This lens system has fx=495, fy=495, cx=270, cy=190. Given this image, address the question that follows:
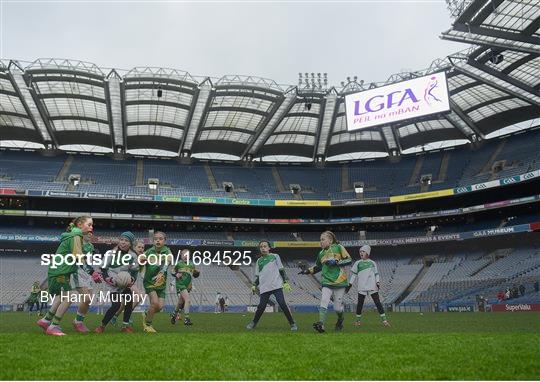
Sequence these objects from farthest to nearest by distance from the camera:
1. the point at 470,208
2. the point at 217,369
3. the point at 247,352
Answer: the point at 470,208 < the point at 247,352 < the point at 217,369

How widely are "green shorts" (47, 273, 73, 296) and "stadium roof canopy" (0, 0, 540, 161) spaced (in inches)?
1007

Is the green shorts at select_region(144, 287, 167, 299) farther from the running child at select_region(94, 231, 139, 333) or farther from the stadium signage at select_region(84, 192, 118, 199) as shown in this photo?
the stadium signage at select_region(84, 192, 118, 199)

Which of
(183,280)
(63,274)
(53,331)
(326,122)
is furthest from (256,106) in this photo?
(53,331)

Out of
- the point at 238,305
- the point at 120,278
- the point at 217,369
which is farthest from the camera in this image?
the point at 238,305

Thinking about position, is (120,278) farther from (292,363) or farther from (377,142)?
(377,142)

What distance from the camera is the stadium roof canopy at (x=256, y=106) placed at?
108ft

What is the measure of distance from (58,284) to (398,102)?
3261 cm

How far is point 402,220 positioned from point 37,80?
117 ft

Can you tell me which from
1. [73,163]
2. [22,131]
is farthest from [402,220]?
[22,131]

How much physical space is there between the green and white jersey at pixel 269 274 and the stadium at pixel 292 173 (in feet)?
61.2

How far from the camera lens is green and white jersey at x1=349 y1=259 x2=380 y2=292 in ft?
48.9

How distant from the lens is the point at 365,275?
15.1 meters

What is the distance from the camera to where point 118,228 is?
51.7 meters

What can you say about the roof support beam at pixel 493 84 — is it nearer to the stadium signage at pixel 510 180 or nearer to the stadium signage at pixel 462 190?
the stadium signage at pixel 510 180
